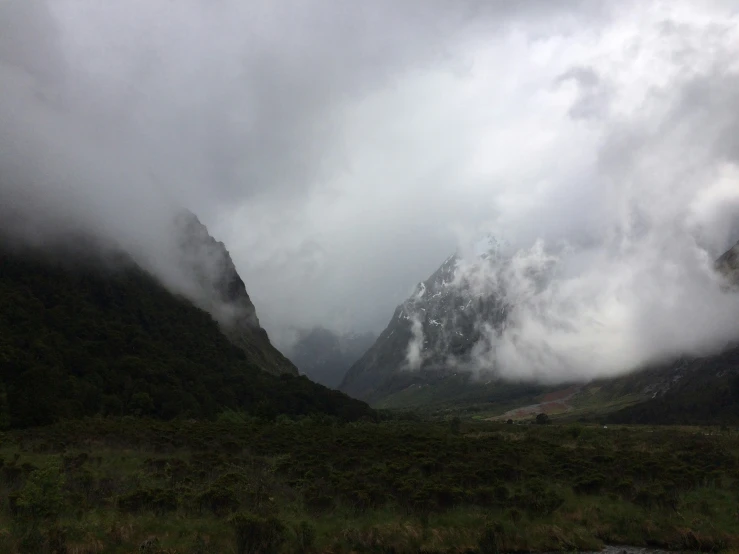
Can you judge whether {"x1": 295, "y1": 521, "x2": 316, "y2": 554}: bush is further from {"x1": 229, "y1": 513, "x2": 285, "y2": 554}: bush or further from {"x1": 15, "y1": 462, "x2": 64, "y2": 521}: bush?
{"x1": 15, "y1": 462, "x2": 64, "y2": 521}: bush

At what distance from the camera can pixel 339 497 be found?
32.1 meters

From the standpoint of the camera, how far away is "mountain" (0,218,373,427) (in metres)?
71.6

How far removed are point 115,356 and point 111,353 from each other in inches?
33.8

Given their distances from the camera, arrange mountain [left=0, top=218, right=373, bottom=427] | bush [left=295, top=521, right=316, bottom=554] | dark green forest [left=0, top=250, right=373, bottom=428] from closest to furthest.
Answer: bush [left=295, top=521, right=316, bottom=554], dark green forest [left=0, top=250, right=373, bottom=428], mountain [left=0, top=218, right=373, bottom=427]

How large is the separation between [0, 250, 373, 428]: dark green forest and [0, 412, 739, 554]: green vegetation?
69.2 feet

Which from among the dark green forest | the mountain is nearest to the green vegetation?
the dark green forest

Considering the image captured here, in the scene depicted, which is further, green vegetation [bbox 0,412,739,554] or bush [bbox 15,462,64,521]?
green vegetation [bbox 0,412,739,554]

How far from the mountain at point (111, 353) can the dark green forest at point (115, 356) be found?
0.21 metres

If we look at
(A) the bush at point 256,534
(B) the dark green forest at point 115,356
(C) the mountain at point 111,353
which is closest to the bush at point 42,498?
(A) the bush at point 256,534

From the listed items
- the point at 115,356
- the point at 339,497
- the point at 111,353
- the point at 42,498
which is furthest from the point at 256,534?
the point at 111,353

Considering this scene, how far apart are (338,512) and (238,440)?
Answer: 2520 centimetres

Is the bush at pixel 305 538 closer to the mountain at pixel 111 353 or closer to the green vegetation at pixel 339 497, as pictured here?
the green vegetation at pixel 339 497

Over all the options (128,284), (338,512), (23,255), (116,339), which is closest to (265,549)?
(338,512)

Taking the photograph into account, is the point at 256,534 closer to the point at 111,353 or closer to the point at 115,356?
the point at 115,356
